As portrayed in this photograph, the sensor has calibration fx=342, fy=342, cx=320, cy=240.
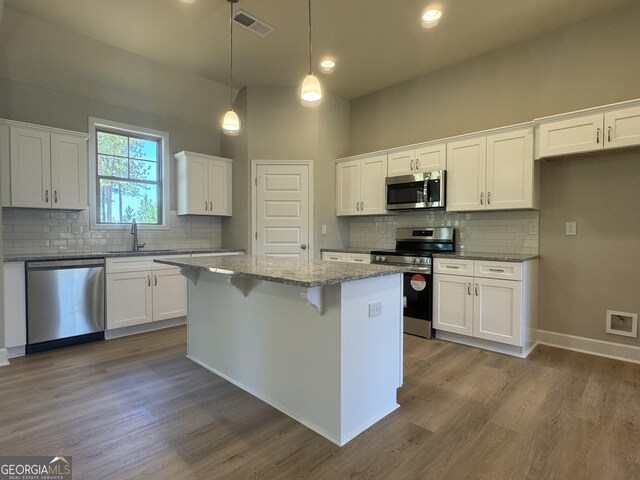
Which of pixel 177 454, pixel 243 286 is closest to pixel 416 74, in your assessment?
pixel 243 286

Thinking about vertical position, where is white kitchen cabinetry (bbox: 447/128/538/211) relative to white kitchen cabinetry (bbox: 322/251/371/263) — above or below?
above

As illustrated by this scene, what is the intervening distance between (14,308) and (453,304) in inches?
166

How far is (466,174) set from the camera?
12.3 feet

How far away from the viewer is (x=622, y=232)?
3.11 meters

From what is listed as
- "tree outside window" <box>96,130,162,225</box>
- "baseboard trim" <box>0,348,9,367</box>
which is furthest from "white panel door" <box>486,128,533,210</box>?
"baseboard trim" <box>0,348,9,367</box>

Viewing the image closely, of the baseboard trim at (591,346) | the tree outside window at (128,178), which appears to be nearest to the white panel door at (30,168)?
the tree outside window at (128,178)

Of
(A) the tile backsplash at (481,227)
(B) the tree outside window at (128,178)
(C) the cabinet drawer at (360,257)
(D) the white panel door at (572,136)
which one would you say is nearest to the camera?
(D) the white panel door at (572,136)

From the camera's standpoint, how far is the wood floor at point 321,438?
1.71 metres

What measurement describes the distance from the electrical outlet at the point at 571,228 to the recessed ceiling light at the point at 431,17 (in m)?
2.35

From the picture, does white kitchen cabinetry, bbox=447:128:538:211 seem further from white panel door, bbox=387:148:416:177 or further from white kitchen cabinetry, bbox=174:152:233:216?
white kitchen cabinetry, bbox=174:152:233:216

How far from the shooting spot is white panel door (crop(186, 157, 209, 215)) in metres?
4.54

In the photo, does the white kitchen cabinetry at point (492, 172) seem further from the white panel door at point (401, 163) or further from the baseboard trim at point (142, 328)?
the baseboard trim at point (142, 328)

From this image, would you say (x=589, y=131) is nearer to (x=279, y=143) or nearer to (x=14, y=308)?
(x=279, y=143)

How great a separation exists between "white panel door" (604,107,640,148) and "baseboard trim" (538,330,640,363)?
1806 millimetres
